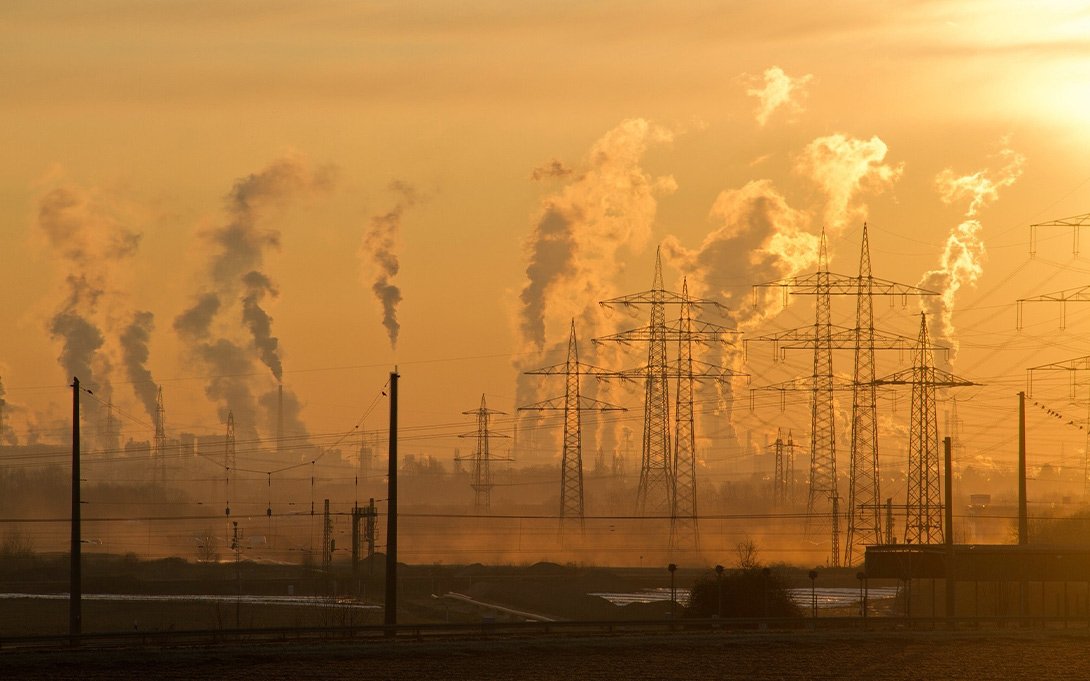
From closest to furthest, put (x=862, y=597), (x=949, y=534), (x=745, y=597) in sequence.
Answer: (x=949, y=534) → (x=745, y=597) → (x=862, y=597)

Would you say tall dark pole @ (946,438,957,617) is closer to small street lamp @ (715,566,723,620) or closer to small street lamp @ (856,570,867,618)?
small street lamp @ (856,570,867,618)

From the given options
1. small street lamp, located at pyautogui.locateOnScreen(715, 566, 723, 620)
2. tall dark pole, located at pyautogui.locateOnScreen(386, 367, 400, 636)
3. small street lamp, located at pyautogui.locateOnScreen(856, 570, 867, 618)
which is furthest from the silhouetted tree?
tall dark pole, located at pyautogui.locateOnScreen(386, 367, 400, 636)

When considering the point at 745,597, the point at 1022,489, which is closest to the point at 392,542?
the point at 745,597

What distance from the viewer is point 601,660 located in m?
37.1

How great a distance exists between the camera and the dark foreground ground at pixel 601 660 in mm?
33406

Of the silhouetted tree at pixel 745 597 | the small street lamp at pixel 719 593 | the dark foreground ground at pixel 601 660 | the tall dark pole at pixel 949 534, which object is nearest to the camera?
the dark foreground ground at pixel 601 660

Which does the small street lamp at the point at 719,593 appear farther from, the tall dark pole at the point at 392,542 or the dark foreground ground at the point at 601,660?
the tall dark pole at the point at 392,542

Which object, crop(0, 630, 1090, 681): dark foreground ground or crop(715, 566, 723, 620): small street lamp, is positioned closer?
crop(0, 630, 1090, 681): dark foreground ground

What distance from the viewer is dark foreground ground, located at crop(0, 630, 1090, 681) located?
3341 centimetres

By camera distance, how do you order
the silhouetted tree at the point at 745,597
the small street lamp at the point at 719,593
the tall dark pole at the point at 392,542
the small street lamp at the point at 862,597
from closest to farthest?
the tall dark pole at the point at 392,542, the small street lamp at the point at 719,593, the small street lamp at the point at 862,597, the silhouetted tree at the point at 745,597

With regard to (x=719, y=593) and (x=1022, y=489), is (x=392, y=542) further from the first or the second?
(x=1022, y=489)

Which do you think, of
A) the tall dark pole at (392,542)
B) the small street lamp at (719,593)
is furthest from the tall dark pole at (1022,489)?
the tall dark pole at (392,542)

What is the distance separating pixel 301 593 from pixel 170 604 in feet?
42.8

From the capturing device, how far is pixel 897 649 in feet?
134
